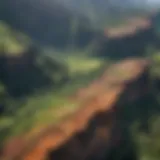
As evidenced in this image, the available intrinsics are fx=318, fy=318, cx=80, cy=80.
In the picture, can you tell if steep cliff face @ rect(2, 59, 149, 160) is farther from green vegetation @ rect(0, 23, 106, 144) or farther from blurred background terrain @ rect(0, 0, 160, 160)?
green vegetation @ rect(0, 23, 106, 144)

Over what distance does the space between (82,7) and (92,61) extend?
34.1 ft

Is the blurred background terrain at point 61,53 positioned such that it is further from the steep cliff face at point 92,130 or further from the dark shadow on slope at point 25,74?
the steep cliff face at point 92,130

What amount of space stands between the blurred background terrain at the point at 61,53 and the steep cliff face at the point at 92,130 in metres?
0.95

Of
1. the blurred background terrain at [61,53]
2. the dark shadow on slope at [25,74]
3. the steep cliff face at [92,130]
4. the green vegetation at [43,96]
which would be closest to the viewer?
the steep cliff face at [92,130]

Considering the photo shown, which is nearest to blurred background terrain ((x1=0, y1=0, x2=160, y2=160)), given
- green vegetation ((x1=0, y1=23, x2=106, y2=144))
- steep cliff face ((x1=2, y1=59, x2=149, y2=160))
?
green vegetation ((x1=0, y1=23, x2=106, y2=144))

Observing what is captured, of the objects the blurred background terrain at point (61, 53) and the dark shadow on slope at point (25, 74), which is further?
the dark shadow on slope at point (25, 74)

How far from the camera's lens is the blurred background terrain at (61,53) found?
17766 millimetres

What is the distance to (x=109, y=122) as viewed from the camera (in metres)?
16.5

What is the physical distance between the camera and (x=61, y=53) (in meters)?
29.4

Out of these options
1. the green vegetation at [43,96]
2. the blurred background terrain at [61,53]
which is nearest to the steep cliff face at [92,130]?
the blurred background terrain at [61,53]

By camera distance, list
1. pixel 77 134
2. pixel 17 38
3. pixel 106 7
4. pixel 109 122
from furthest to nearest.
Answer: pixel 106 7, pixel 17 38, pixel 109 122, pixel 77 134

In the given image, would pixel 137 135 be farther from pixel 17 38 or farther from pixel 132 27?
pixel 132 27

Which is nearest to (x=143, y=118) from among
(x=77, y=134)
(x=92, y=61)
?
(x=77, y=134)

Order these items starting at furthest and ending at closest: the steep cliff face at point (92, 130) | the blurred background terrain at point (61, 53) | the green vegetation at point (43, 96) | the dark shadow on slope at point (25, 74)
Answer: the dark shadow on slope at point (25, 74), the blurred background terrain at point (61, 53), the green vegetation at point (43, 96), the steep cliff face at point (92, 130)
